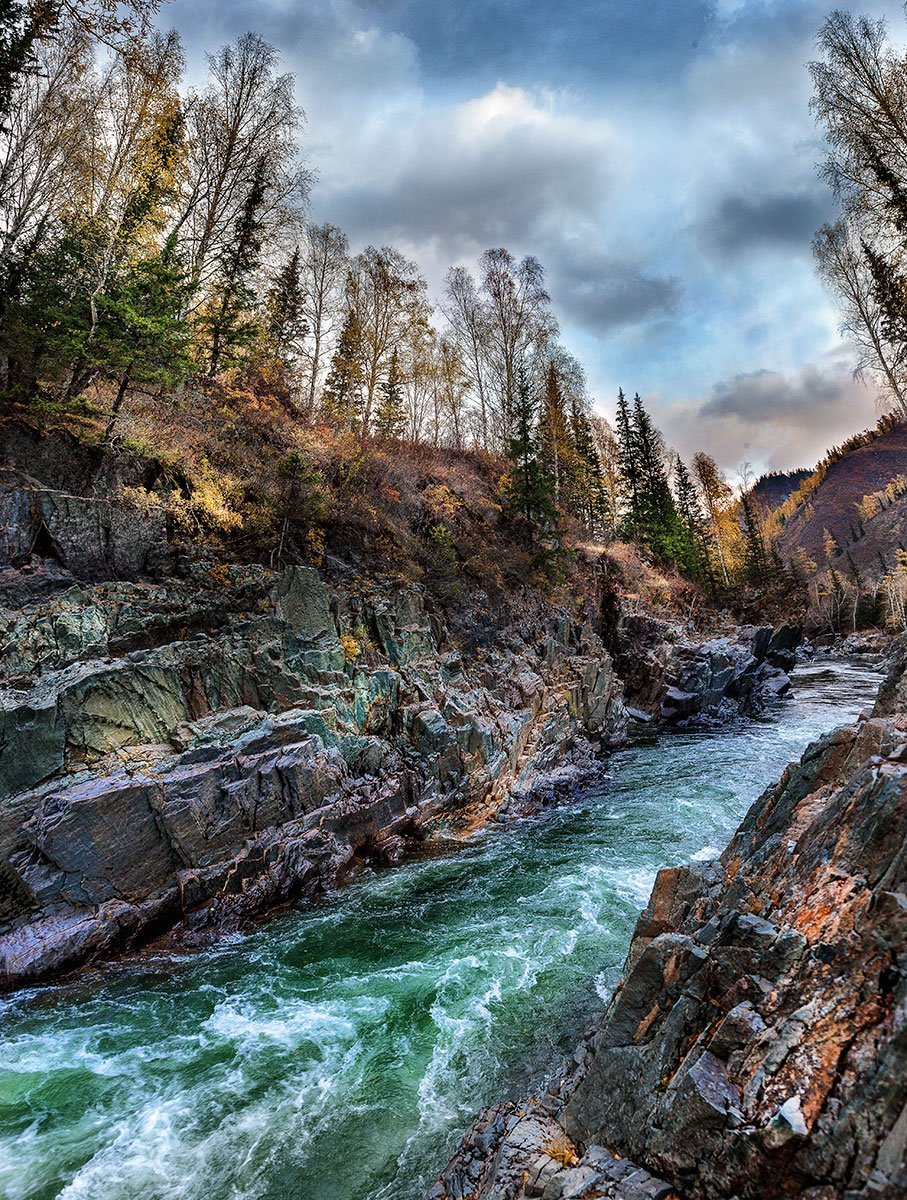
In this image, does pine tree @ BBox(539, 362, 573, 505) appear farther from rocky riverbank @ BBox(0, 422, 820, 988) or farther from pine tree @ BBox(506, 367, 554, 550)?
rocky riverbank @ BBox(0, 422, 820, 988)

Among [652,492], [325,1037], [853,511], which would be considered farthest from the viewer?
[853,511]

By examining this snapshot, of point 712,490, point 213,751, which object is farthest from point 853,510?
point 213,751

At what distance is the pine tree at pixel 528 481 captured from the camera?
2919 cm

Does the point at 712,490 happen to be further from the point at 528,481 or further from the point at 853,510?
the point at 853,510

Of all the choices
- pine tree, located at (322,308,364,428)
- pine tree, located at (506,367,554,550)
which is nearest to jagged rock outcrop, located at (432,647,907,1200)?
pine tree, located at (506,367,554,550)

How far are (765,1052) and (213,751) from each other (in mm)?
11022

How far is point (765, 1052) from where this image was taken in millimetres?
3641

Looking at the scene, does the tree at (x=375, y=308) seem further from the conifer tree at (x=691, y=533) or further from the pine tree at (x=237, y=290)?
the conifer tree at (x=691, y=533)

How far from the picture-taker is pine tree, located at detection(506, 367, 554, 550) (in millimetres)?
29188

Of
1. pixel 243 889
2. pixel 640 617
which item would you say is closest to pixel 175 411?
pixel 243 889

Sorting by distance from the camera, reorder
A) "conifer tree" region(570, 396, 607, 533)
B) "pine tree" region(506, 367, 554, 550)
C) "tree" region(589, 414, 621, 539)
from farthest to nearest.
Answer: "tree" region(589, 414, 621, 539), "conifer tree" region(570, 396, 607, 533), "pine tree" region(506, 367, 554, 550)

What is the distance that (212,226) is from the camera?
66.8 feet

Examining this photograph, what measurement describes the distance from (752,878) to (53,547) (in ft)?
52.7

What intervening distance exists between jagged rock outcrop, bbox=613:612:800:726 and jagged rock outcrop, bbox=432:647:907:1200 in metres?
22.6
